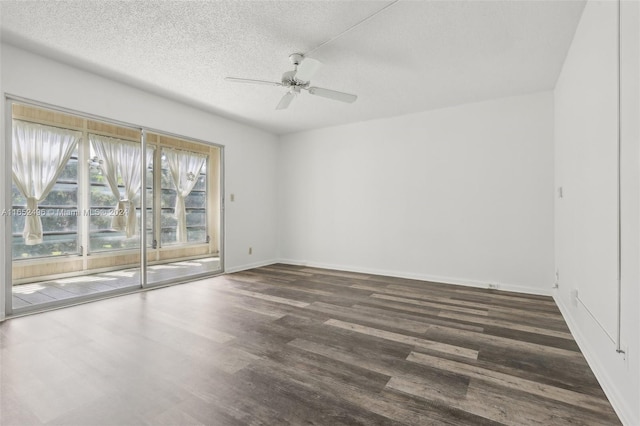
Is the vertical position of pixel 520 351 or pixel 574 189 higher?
pixel 574 189

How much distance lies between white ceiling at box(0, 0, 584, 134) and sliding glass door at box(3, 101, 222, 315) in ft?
3.09

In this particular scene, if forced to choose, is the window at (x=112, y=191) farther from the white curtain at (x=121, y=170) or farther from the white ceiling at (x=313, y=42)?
the white ceiling at (x=313, y=42)

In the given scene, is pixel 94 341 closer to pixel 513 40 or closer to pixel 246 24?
pixel 246 24

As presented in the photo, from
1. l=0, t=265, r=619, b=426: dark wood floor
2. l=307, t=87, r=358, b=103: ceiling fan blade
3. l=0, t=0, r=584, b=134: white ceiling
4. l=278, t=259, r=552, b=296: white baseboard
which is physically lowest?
l=0, t=265, r=619, b=426: dark wood floor

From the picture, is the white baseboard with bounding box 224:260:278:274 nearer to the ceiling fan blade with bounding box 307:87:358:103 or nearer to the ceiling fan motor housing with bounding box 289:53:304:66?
the ceiling fan blade with bounding box 307:87:358:103

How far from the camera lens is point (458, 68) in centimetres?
325

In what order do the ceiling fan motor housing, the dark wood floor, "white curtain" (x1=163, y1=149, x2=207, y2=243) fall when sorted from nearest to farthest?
the dark wood floor → the ceiling fan motor housing → "white curtain" (x1=163, y1=149, x2=207, y2=243)

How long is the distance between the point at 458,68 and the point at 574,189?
166 centimetres

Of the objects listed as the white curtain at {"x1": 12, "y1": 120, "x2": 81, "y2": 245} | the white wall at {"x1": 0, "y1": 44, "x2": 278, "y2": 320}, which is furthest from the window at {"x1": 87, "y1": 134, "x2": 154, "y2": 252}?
the white wall at {"x1": 0, "y1": 44, "x2": 278, "y2": 320}

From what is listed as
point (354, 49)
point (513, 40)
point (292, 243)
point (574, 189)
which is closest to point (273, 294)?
point (292, 243)

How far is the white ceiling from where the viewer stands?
2.29 meters

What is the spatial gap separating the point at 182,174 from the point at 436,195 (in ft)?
15.8

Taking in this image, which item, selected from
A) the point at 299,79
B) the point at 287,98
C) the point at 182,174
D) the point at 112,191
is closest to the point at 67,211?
the point at 112,191

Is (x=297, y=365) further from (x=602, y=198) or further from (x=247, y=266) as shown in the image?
(x=247, y=266)
